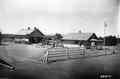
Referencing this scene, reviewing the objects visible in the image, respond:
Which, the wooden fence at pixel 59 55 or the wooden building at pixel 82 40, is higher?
the wooden building at pixel 82 40

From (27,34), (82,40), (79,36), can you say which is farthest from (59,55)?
(79,36)

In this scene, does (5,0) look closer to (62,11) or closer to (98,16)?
(62,11)

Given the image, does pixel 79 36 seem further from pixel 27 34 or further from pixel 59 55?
pixel 27 34

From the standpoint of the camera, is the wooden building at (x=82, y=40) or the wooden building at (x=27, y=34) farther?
the wooden building at (x=82, y=40)

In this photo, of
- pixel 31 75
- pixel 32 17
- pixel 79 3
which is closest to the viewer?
pixel 31 75

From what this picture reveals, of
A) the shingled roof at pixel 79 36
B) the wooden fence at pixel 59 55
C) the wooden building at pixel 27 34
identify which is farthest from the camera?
the shingled roof at pixel 79 36

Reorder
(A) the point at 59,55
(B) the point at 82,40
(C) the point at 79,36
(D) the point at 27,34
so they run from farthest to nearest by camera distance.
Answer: (C) the point at 79,36
(B) the point at 82,40
(A) the point at 59,55
(D) the point at 27,34

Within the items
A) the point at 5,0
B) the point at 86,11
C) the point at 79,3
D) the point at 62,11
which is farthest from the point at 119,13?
the point at 5,0

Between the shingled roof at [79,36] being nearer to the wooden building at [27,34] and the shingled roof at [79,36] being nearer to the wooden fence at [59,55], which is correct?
the wooden fence at [59,55]

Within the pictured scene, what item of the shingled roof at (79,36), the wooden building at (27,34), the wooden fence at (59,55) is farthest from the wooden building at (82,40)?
the wooden building at (27,34)

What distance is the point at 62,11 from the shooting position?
13.3ft

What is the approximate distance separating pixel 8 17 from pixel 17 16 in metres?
0.23

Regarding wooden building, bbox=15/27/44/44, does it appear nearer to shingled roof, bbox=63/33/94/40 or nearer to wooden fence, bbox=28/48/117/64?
wooden fence, bbox=28/48/117/64

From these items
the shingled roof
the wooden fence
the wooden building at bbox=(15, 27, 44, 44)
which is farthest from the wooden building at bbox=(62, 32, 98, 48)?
the wooden building at bbox=(15, 27, 44, 44)
